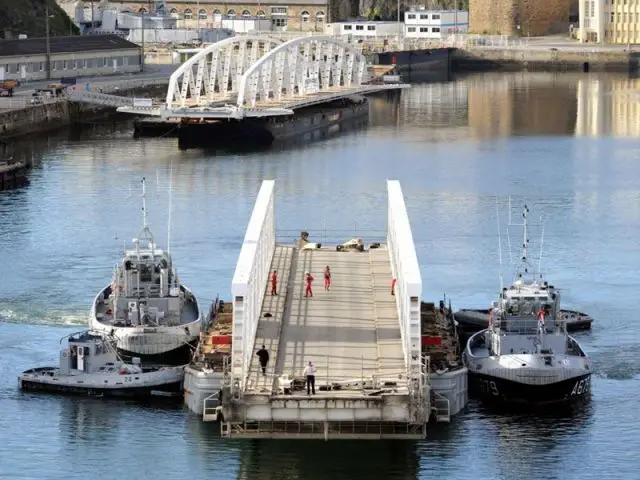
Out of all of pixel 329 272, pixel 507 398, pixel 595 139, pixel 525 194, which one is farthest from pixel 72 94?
pixel 507 398

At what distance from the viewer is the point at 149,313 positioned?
38031mm

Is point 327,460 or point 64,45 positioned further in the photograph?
point 64,45

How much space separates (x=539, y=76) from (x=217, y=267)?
238ft

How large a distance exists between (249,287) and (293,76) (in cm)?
5745

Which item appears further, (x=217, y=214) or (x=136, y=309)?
(x=217, y=214)

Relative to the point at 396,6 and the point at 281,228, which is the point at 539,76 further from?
the point at 281,228

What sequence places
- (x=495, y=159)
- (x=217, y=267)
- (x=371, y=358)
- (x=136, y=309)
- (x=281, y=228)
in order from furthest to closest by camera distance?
(x=495, y=159)
(x=281, y=228)
(x=217, y=267)
(x=136, y=309)
(x=371, y=358)

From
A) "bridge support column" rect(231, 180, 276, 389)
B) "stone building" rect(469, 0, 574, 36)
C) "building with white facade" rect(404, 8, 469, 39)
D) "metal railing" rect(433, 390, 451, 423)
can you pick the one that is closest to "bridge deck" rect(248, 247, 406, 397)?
"bridge support column" rect(231, 180, 276, 389)

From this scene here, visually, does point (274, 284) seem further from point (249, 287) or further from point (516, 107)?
point (516, 107)

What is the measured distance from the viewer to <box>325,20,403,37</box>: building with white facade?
132 m

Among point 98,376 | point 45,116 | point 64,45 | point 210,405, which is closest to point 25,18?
point 64,45

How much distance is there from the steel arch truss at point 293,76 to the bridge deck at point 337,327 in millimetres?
38251

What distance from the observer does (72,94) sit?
8519 cm

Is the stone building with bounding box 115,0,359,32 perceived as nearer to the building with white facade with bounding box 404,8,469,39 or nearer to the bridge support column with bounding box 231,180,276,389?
the building with white facade with bounding box 404,8,469,39
